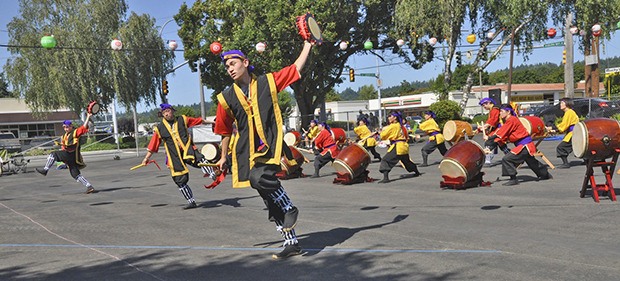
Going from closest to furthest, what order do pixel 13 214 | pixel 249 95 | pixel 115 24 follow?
pixel 249 95 → pixel 13 214 → pixel 115 24

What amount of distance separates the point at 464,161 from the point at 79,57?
3086cm

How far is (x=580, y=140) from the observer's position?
7.49 metres

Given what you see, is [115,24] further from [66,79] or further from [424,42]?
[424,42]

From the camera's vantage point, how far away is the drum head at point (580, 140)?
291 inches

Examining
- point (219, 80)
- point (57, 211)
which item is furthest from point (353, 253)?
point (219, 80)

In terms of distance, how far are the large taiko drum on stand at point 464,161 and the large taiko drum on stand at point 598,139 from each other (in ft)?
7.95

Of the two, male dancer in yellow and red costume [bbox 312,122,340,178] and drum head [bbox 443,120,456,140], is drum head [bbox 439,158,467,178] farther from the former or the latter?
male dancer in yellow and red costume [bbox 312,122,340,178]

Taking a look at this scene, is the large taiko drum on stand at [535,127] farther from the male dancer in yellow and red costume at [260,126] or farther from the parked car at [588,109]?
the parked car at [588,109]

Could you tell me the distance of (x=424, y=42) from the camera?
31984mm

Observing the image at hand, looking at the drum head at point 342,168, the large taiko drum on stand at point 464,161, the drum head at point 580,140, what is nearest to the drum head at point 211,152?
the drum head at point 342,168

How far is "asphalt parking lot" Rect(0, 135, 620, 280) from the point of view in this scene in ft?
15.4

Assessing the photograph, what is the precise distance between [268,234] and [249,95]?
2.02 meters

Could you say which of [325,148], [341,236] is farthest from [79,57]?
[341,236]

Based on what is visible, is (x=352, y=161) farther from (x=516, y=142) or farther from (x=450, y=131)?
(x=516, y=142)
